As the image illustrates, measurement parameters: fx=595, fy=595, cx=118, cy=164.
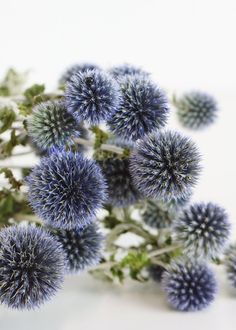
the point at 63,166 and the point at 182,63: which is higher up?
the point at 182,63

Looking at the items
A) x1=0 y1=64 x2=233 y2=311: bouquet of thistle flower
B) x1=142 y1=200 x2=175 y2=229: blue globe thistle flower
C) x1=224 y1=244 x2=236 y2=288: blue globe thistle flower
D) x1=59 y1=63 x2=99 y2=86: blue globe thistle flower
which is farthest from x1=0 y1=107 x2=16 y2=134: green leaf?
x1=224 y1=244 x2=236 y2=288: blue globe thistle flower

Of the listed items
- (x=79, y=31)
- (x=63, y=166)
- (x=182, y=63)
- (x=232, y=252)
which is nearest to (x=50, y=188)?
(x=63, y=166)

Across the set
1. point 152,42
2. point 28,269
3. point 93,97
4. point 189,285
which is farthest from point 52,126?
point 152,42

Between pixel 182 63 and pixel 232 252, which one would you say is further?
pixel 182 63

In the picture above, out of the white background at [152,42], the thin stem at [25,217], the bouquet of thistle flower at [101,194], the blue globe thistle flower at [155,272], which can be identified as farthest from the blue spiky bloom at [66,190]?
the white background at [152,42]

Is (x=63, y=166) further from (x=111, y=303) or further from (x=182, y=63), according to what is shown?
(x=182, y=63)
